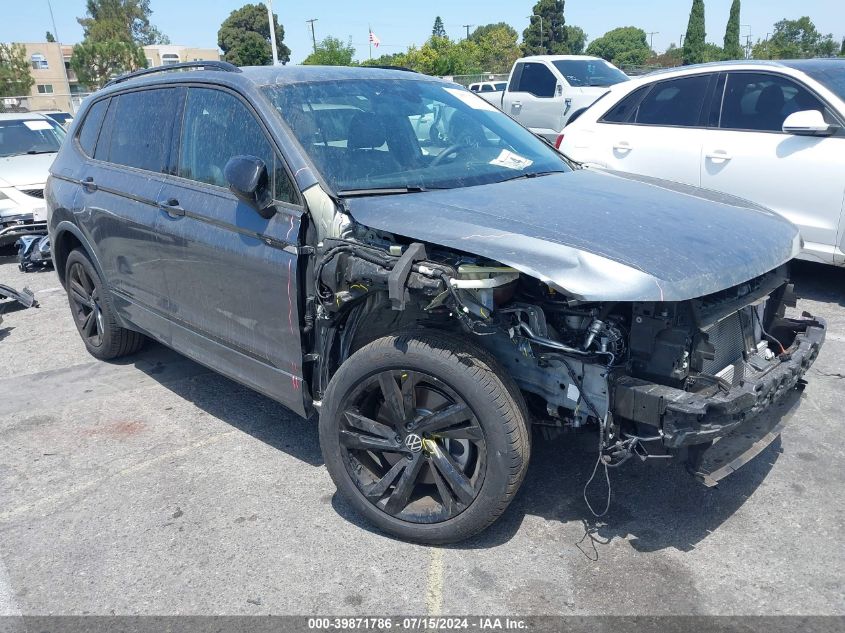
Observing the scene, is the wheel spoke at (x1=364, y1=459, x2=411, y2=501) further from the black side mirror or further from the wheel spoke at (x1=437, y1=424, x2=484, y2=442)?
the black side mirror

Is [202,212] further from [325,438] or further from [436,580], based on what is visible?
[436,580]

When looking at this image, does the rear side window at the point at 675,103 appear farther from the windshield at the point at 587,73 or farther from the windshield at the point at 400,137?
the windshield at the point at 587,73

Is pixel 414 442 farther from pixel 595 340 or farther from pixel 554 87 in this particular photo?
pixel 554 87

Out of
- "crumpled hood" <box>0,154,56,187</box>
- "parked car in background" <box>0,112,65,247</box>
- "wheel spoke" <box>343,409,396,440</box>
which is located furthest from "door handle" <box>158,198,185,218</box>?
"crumpled hood" <box>0,154,56,187</box>

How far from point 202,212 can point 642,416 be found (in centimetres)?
242

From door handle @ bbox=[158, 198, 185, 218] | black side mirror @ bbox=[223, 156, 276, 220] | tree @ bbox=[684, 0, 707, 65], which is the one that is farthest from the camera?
tree @ bbox=[684, 0, 707, 65]

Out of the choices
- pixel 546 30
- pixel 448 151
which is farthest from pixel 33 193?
pixel 546 30

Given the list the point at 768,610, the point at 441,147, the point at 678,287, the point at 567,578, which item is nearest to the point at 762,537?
the point at 768,610

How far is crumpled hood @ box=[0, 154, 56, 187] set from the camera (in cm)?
975

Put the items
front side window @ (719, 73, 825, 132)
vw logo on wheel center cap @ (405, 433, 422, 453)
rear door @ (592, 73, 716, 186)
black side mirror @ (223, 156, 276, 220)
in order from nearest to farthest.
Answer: vw logo on wheel center cap @ (405, 433, 422, 453) → black side mirror @ (223, 156, 276, 220) → front side window @ (719, 73, 825, 132) → rear door @ (592, 73, 716, 186)

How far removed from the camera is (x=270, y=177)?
3.49 m

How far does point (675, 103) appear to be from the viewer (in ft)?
22.0

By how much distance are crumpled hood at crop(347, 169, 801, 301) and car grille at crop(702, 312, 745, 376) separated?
0.24 m

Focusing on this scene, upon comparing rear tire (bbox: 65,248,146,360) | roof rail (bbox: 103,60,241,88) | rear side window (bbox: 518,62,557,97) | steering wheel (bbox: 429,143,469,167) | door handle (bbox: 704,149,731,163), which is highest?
roof rail (bbox: 103,60,241,88)
